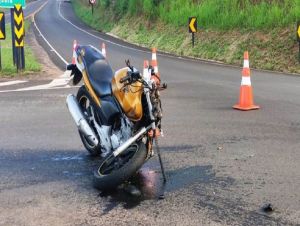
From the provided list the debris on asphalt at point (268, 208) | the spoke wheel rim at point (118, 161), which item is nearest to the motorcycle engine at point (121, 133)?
the spoke wheel rim at point (118, 161)

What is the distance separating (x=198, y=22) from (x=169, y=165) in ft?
78.8

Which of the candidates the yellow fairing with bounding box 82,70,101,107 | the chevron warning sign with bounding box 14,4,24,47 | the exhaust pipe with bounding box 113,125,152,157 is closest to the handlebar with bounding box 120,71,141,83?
the exhaust pipe with bounding box 113,125,152,157

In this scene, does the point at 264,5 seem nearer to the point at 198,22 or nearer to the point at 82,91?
the point at 198,22

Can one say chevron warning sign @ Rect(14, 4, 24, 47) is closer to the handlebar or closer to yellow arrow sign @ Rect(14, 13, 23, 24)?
yellow arrow sign @ Rect(14, 13, 23, 24)

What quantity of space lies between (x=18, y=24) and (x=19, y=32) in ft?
0.88

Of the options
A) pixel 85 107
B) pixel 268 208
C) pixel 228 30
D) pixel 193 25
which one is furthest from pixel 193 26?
pixel 268 208

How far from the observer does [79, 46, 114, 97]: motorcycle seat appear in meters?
6.23

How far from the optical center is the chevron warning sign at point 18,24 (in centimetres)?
1672

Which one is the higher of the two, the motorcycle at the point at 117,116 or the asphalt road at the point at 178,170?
the motorcycle at the point at 117,116

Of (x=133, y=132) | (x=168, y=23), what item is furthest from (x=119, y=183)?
(x=168, y=23)

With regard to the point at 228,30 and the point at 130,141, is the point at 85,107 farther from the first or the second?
the point at 228,30

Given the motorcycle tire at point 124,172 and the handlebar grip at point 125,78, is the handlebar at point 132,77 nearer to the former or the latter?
the handlebar grip at point 125,78

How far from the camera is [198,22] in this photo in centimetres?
2953

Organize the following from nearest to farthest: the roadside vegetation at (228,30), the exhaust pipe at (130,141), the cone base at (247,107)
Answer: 1. the exhaust pipe at (130,141)
2. the cone base at (247,107)
3. the roadside vegetation at (228,30)
